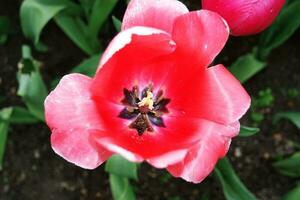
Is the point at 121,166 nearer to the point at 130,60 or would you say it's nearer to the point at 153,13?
the point at 130,60

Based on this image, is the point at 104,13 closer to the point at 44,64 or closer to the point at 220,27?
the point at 44,64

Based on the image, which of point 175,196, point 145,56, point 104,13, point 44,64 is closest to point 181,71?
point 145,56

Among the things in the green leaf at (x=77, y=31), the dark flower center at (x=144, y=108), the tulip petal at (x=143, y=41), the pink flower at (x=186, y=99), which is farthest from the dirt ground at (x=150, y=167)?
the tulip petal at (x=143, y=41)

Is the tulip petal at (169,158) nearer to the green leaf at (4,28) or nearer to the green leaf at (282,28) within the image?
the green leaf at (282,28)

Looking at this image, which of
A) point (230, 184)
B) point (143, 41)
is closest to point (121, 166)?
point (230, 184)

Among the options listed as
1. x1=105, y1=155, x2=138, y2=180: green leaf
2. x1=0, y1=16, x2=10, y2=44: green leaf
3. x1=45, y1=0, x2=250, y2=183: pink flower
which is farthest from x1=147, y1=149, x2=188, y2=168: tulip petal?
x1=0, y1=16, x2=10, y2=44: green leaf

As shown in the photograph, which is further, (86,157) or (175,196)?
(175,196)
